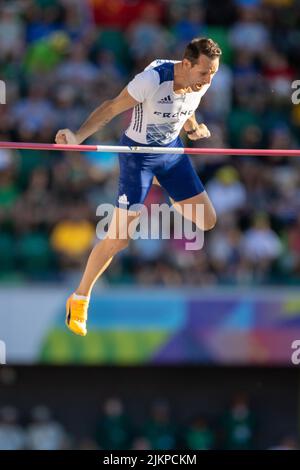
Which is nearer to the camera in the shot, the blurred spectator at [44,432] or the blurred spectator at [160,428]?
the blurred spectator at [160,428]

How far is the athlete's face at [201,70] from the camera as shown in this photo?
1014 centimetres

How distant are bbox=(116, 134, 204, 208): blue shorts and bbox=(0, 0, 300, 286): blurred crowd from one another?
5058 mm

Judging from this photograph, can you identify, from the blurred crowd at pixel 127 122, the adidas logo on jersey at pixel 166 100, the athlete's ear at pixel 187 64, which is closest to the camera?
the athlete's ear at pixel 187 64

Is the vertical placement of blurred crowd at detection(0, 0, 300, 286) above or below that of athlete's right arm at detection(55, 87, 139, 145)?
above

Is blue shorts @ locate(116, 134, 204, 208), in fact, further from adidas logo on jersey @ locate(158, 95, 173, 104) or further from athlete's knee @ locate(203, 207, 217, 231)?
adidas logo on jersey @ locate(158, 95, 173, 104)

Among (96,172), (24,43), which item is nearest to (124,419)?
(96,172)

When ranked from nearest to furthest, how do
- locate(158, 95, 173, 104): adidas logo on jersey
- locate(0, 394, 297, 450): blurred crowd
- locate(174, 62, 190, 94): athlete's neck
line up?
1. locate(174, 62, 190, 94): athlete's neck
2. locate(158, 95, 173, 104): adidas logo on jersey
3. locate(0, 394, 297, 450): blurred crowd

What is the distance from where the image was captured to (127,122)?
16781 millimetres

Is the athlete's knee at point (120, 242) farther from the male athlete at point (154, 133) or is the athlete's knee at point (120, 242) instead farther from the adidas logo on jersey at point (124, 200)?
the adidas logo on jersey at point (124, 200)

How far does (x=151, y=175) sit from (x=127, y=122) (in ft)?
20.0

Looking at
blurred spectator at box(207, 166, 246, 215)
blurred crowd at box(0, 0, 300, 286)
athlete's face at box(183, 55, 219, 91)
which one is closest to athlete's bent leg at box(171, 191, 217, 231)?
athlete's face at box(183, 55, 219, 91)

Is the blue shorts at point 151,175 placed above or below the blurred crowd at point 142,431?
above

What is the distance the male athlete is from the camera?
33.5 feet

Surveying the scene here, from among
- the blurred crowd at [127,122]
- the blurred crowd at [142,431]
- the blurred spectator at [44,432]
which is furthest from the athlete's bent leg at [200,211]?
the blurred spectator at [44,432]
